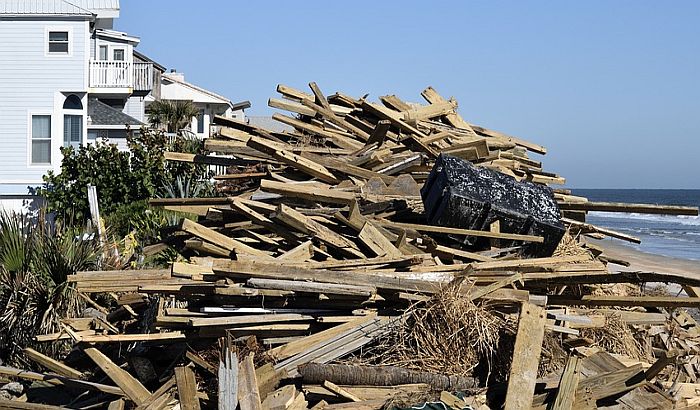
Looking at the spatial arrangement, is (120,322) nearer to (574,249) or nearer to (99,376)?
(99,376)

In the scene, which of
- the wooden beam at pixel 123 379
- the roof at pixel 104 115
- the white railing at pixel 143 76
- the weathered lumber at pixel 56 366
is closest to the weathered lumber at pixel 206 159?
the weathered lumber at pixel 56 366

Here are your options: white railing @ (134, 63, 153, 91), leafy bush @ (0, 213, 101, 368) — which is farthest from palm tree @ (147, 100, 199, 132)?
leafy bush @ (0, 213, 101, 368)

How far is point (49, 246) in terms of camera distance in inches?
506

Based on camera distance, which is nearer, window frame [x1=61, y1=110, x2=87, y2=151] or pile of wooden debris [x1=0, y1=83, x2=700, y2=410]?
pile of wooden debris [x1=0, y1=83, x2=700, y2=410]

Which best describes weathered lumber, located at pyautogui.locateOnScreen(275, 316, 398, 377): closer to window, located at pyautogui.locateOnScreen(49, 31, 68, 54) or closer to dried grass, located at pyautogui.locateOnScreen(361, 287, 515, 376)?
dried grass, located at pyautogui.locateOnScreen(361, 287, 515, 376)

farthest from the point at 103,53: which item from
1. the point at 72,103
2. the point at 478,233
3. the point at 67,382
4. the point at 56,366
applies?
the point at 478,233

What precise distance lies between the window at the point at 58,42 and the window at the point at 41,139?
194cm

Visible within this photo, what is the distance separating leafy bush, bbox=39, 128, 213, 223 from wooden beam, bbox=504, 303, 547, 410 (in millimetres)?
14090

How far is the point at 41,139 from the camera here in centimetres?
2606

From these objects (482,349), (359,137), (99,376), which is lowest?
(99,376)

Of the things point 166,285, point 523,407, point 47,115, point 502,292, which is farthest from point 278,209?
point 47,115

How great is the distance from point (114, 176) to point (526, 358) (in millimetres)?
16353

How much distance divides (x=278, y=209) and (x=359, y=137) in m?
3.49

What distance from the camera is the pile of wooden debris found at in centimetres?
701
